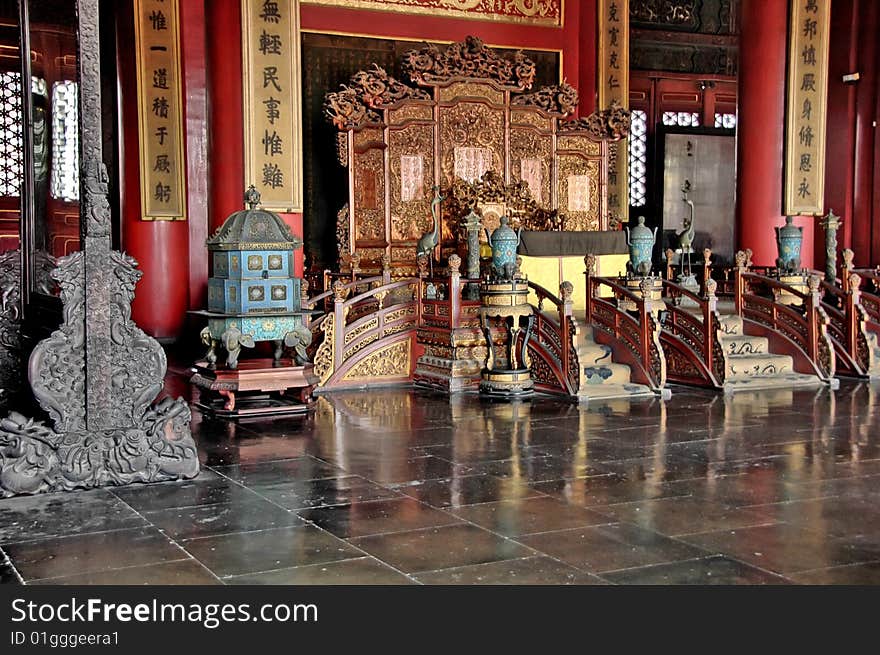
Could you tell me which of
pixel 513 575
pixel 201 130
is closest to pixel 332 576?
pixel 513 575

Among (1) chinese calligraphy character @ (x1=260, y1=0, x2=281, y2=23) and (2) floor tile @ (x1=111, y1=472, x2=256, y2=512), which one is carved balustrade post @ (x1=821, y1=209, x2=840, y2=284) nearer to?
(1) chinese calligraphy character @ (x1=260, y1=0, x2=281, y2=23)

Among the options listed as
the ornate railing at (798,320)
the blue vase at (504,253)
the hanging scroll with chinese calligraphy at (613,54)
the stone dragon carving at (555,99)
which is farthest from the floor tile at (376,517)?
the hanging scroll with chinese calligraphy at (613,54)

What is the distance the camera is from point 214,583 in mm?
3494

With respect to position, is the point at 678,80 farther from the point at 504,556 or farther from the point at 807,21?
the point at 504,556

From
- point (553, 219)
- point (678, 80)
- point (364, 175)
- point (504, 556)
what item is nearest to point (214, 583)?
point (504, 556)

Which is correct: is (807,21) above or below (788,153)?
above

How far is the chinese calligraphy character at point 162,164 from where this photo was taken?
10773 millimetres

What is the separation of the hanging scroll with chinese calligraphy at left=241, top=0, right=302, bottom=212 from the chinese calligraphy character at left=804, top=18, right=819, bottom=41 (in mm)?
4937

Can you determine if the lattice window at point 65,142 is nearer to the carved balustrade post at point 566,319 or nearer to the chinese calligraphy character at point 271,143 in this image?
the carved balustrade post at point 566,319

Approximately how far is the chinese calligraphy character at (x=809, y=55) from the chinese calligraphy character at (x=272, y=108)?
514cm

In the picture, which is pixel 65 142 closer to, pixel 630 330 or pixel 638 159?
pixel 630 330

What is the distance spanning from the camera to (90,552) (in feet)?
12.6

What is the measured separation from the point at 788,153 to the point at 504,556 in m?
8.45
